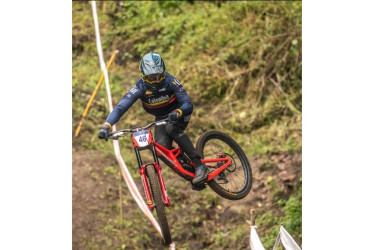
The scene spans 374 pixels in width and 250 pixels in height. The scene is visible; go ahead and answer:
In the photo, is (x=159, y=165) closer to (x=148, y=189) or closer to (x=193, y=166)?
(x=148, y=189)

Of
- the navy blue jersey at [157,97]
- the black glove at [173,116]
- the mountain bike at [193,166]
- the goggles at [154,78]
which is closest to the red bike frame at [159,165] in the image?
the mountain bike at [193,166]

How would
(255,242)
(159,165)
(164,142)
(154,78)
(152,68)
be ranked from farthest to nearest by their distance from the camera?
(255,242) < (164,142) < (159,165) < (154,78) < (152,68)

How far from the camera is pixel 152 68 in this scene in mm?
8055

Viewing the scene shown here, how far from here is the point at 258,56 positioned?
2277 cm

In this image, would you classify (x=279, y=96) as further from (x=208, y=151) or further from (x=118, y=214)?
(x=208, y=151)

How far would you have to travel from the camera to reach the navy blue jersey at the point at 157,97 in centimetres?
855

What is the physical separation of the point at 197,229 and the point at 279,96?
5.85m

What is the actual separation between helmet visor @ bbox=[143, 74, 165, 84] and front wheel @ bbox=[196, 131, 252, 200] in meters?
1.67

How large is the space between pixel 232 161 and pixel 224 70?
37.9ft

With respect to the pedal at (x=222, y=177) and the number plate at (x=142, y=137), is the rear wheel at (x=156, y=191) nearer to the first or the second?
the number plate at (x=142, y=137)

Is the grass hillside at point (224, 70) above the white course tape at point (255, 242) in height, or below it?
above

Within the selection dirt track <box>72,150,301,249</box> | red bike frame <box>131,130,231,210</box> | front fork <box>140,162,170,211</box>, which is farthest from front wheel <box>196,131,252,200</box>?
dirt track <box>72,150,301,249</box>

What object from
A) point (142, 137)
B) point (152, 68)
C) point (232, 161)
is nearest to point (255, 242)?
point (232, 161)
